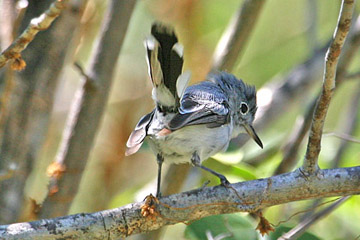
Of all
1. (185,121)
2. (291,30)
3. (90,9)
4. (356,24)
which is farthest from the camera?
(291,30)

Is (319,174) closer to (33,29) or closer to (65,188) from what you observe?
(33,29)

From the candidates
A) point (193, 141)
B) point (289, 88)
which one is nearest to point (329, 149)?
point (289, 88)

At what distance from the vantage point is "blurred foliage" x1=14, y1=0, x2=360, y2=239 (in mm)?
3709

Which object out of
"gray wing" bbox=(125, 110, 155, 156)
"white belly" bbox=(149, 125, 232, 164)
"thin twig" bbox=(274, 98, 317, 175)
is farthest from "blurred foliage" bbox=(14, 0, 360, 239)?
"gray wing" bbox=(125, 110, 155, 156)

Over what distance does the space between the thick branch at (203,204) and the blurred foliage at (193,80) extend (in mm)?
611

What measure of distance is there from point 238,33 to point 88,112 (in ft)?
4.15

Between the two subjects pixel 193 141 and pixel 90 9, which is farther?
pixel 90 9

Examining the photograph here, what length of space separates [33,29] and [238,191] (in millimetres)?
1118

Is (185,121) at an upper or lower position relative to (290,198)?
upper

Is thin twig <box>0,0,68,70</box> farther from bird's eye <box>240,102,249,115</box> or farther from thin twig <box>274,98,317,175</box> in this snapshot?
thin twig <box>274,98,317,175</box>

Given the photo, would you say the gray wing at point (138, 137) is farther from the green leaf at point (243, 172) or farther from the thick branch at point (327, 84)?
the thick branch at point (327, 84)

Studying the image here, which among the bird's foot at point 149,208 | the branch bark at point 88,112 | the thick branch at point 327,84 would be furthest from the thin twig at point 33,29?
the thick branch at point 327,84

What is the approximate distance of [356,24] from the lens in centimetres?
400

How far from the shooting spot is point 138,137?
283 centimetres
